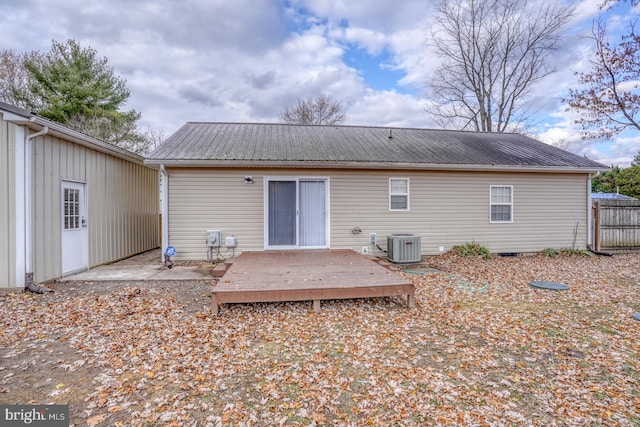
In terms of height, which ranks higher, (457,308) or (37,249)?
(37,249)

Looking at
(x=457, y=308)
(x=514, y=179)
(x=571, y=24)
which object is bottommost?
(x=457, y=308)

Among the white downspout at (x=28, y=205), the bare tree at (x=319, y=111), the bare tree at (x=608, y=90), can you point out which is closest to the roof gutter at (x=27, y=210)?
the white downspout at (x=28, y=205)

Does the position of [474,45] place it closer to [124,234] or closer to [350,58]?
[350,58]

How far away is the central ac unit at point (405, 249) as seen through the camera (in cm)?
747

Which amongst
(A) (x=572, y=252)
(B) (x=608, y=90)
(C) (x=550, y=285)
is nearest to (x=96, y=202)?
(C) (x=550, y=285)

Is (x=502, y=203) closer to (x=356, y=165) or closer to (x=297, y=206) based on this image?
(x=356, y=165)

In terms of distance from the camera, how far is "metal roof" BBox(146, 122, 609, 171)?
7484mm

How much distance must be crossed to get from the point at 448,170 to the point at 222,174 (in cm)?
627

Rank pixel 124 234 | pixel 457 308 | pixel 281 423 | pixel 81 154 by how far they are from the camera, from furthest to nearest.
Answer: pixel 124 234, pixel 81 154, pixel 457 308, pixel 281 423

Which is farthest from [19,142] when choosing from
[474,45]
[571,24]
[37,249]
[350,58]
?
[571,24]

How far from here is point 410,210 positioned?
8266 millimetres

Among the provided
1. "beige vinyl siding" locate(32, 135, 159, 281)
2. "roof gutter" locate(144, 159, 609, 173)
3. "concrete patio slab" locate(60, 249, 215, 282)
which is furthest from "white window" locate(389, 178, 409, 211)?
"beige vinyl siding" locate(32, 135, 159, 281)

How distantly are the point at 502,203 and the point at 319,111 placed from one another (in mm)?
15113

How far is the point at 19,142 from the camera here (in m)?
4.93
